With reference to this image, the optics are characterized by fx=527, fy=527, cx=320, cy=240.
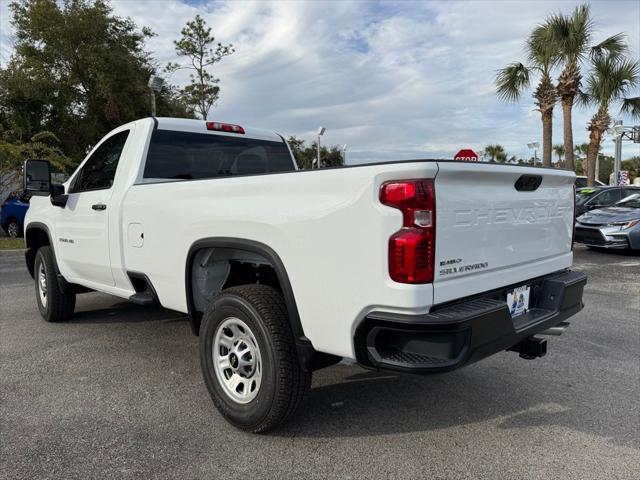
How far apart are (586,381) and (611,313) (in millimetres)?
2622

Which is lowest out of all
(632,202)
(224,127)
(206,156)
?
(632,202)

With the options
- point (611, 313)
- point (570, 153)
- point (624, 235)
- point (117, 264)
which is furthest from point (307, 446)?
point (570, 153)

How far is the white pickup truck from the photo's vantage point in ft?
7.82

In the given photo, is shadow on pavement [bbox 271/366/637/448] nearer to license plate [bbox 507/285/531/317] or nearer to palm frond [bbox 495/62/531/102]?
license plate [bbox 507/285/531/317]

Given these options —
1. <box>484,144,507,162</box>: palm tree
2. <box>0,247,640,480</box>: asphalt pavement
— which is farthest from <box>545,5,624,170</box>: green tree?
<box>484,144,507,162</box>: palm tree

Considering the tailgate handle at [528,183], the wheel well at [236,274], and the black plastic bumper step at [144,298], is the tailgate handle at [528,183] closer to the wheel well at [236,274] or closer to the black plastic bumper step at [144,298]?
the wheel well at [236,274]

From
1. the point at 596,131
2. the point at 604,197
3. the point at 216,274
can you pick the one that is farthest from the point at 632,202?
the point at 596,131

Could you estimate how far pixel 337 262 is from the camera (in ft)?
8.32

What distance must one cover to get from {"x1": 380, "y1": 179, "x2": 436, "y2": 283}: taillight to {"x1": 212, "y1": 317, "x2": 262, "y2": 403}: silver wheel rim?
1051mm

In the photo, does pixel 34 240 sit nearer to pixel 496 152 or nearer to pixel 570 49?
pixel 570 49

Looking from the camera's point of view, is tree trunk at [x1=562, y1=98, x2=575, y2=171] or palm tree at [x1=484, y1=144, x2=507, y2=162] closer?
tree trunk at [x1=562, y1=98, x2=575, y2=171]

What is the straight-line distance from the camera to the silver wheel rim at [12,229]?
612 inches

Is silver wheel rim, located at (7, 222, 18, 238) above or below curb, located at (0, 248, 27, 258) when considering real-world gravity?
above

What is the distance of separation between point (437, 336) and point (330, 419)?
4.06 ft
